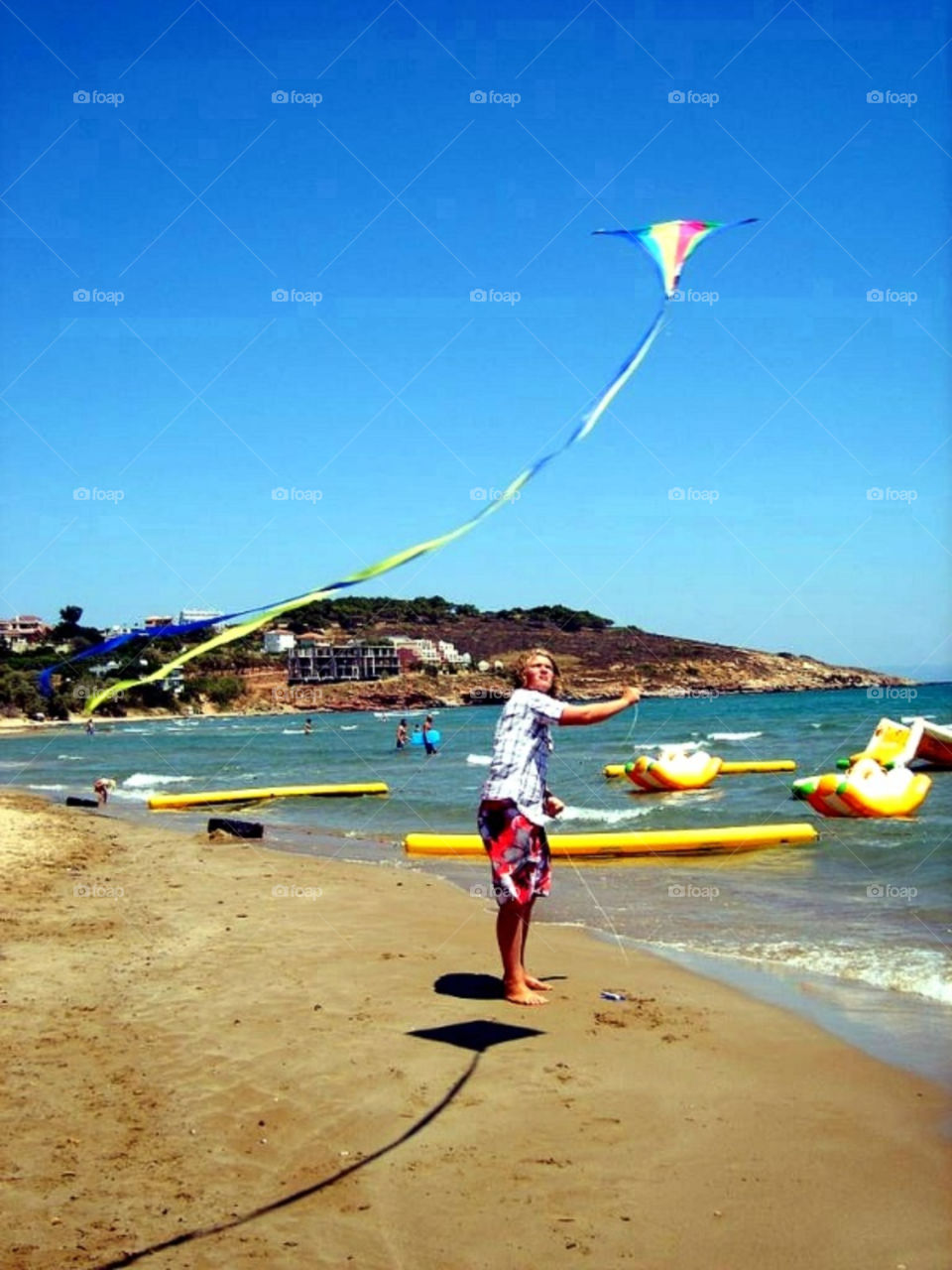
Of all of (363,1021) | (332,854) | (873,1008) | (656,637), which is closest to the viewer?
(363,1021)

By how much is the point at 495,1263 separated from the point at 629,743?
41670mm

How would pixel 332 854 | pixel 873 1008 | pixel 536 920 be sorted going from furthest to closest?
1. pixel 332 854
2. pixel 536 920
3. pixel 873 1008

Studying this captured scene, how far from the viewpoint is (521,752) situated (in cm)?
596

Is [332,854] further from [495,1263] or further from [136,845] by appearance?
[495,1263]

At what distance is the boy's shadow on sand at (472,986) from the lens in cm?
659

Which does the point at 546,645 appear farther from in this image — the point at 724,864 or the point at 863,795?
the point at 724,864

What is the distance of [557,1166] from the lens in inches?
163

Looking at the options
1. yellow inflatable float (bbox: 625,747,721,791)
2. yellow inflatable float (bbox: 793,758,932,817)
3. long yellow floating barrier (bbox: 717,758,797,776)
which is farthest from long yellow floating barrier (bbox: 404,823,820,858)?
long yellow floating barrier (bbox: 717,758,797,776)

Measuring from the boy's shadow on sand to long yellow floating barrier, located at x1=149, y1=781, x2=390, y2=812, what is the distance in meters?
17.0

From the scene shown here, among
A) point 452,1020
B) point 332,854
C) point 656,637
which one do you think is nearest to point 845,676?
point 656,637
